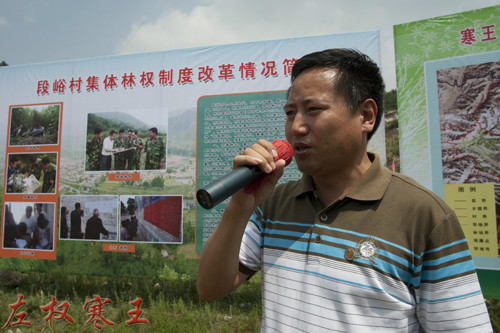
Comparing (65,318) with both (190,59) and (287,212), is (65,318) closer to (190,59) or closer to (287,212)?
(190,59)

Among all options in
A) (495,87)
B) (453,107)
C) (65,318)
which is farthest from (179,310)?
(495,87)

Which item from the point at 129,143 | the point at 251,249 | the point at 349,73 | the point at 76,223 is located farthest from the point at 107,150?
the point at 349,73

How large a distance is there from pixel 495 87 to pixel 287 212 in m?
2.40

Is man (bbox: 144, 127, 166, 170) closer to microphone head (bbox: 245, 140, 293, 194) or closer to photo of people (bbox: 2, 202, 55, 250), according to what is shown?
photo of people (bbox: 2, 202, 55, 250)

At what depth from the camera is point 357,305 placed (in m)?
0.90

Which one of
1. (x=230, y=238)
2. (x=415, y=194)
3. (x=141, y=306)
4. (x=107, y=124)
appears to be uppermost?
(x=107, y=124)

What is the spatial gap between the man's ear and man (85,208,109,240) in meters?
2.91

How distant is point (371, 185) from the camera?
39.9 inches

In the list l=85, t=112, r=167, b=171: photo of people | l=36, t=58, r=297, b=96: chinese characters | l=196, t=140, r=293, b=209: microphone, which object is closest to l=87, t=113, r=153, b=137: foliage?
l=85, t=112, r=167, b=171: photo of people

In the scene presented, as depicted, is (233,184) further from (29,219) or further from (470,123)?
(29,219)

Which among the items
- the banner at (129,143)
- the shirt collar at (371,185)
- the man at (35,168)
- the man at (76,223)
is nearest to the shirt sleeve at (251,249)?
the shirt collar at (371,185)

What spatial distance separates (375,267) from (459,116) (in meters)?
2.27

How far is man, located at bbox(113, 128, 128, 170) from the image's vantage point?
3324 mm

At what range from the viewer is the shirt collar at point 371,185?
0.98 m
